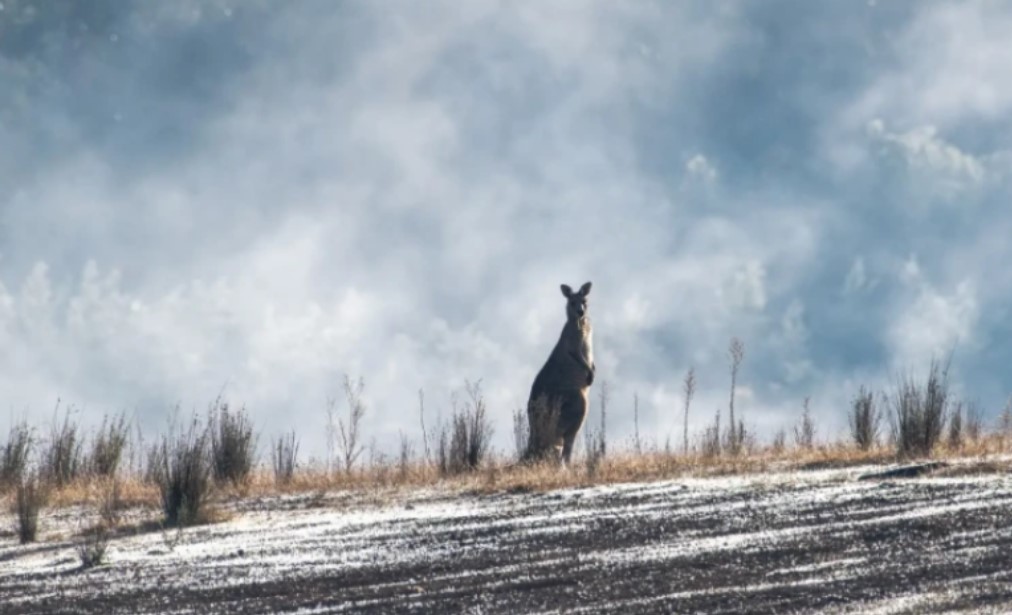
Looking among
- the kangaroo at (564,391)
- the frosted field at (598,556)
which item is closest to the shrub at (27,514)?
the frosted field at (598,556)

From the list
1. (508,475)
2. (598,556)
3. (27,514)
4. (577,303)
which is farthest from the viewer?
(577,303)

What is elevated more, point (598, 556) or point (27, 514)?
point (27, 514)

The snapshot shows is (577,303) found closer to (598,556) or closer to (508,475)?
(508,475)

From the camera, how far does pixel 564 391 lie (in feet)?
54.1

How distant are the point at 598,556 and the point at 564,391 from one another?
26.9 ft

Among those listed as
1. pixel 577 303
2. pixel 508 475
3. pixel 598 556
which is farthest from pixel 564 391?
pixel 598 556

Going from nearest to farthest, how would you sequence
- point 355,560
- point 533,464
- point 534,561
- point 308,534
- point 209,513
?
point 534,561
point 355,560
point 308,534
point 209,513
point 533,464

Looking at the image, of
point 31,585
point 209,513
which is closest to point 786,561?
point 31,585

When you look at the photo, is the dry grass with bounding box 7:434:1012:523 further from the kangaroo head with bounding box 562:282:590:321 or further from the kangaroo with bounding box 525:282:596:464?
the kangaroo head with bounding box 562:282:590:321

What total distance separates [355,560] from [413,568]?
56 cm

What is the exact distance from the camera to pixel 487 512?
1062 centimetres

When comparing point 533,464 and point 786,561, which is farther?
point 533,464

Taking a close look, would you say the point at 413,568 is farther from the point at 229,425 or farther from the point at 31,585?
the point at 229,425

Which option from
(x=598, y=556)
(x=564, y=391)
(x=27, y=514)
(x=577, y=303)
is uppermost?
(x=577, y=303)
